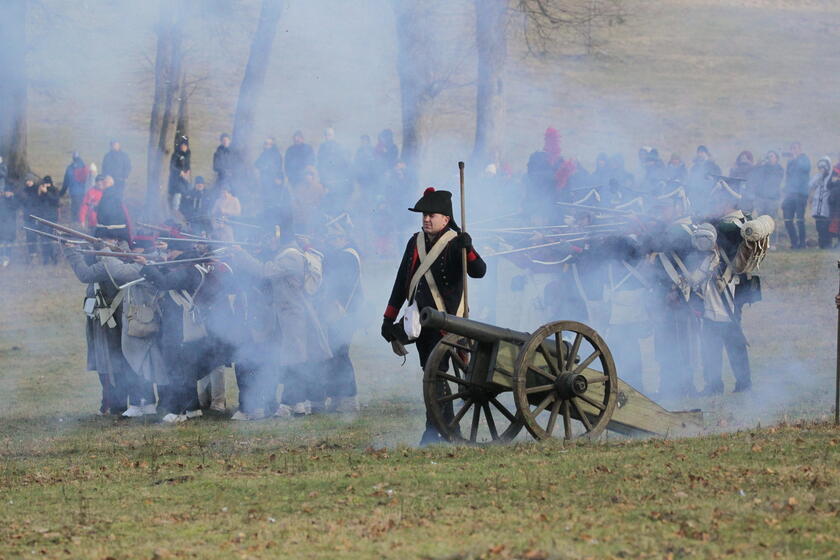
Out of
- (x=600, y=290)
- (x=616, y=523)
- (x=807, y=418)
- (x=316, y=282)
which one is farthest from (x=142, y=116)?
(x=616, y=523)

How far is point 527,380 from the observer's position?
942 cm

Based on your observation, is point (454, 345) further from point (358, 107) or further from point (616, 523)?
point (358, 107)

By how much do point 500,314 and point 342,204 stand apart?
Result: 2457mm

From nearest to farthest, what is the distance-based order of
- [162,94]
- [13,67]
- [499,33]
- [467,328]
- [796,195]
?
1. [13,67]
2. [467,328]
3. [162,94]
4. [499,33]
5. [796,195]

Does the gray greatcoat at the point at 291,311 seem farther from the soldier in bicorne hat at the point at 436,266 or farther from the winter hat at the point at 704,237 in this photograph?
the winter hat at the point at 704,237

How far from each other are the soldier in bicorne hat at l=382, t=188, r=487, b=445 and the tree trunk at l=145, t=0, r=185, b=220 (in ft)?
7.16

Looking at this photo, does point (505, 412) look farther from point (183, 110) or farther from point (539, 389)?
point (183, 110)

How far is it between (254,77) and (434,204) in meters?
3.10

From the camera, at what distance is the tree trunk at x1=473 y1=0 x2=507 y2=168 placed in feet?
45.5

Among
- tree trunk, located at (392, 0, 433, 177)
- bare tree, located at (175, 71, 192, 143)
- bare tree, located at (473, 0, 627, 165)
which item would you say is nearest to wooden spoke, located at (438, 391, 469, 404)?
tree trunk, located at (392, 0, 433, 177)

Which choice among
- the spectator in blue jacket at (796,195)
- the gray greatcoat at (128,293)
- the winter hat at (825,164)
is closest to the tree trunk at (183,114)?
the gray greatcoat at (128,293)

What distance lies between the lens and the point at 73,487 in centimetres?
859

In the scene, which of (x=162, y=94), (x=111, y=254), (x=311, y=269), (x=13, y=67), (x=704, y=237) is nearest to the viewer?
(x=13, y=67)

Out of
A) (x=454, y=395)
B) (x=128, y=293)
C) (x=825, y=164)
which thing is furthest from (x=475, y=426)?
(x=825, y=164)
